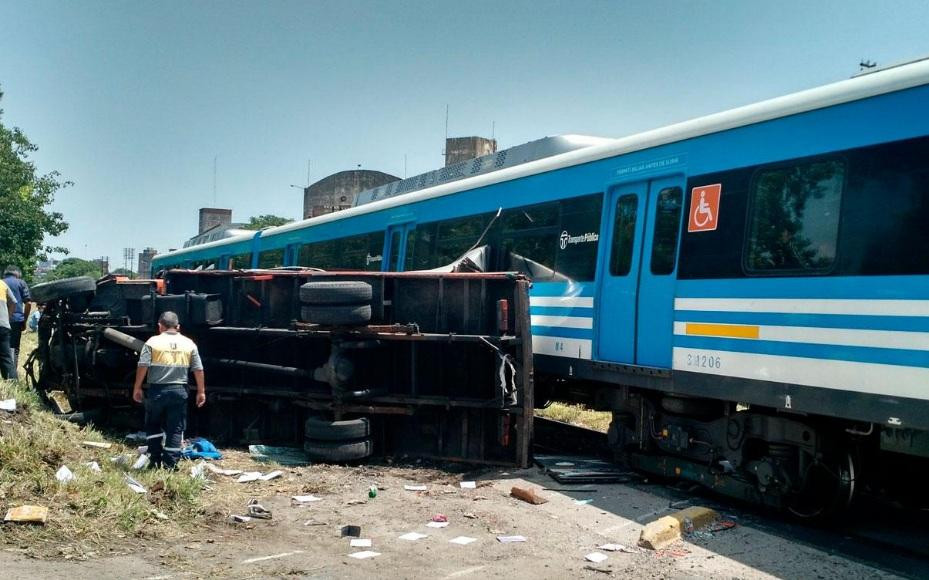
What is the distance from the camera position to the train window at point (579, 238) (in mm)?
8602

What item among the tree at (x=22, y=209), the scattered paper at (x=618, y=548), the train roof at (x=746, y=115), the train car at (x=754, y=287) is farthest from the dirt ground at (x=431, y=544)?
the tree at (x=22, y=209)

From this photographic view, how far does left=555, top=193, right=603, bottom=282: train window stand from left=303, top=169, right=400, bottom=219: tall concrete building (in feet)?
161

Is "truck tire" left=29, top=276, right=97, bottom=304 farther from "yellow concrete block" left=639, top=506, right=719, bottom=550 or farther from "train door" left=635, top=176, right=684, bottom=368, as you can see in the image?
"yellow concrete block" left=639, top=506, right=719, bottom=550

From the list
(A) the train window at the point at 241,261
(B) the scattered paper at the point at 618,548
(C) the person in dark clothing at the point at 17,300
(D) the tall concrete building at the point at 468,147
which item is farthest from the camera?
(D) the tall concrete building at the point at 468,147

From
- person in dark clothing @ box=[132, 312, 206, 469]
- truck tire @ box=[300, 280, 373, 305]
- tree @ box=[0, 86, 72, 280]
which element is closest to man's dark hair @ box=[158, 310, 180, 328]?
person in dark clothing @ box=[132, 312, 206, 469]

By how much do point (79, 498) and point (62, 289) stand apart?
4.86 m

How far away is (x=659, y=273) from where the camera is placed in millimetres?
7637

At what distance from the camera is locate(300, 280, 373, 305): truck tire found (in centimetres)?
854

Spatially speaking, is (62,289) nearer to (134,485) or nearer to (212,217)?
(134,485)

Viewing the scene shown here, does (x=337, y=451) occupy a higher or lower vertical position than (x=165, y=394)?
lower

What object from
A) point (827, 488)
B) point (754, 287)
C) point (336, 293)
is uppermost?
point (754, 287)

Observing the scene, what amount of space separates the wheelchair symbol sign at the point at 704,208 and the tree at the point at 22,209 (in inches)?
1148

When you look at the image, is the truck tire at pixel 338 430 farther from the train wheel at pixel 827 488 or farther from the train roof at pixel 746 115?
the train wheel at pixel 827 488

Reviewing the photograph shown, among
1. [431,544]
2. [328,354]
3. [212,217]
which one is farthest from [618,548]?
[212,217]
